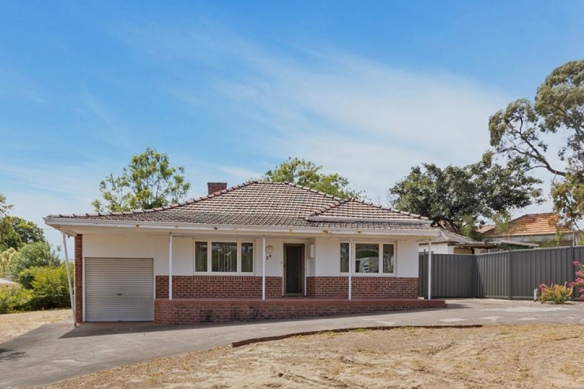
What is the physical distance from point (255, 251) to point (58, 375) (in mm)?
9933

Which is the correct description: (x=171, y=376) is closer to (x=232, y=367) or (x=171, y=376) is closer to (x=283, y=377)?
(x=232, y=367)

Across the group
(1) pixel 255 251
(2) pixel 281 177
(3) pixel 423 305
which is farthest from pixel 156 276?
(2) pixel 281 177

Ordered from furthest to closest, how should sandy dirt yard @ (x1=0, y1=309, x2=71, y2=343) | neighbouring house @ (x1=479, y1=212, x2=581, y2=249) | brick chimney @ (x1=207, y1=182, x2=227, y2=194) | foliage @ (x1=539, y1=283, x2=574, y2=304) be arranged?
1. neighbouring house @ (x1=479, y1=212, x2=581, y2=249)
2. brick chimney @ (x1=207, y1=182, x2=227, y2=194)
3. foliage @ (x1=539, y1=283, x2=574, y2=304)
4. sandy dirt yard @ (x1=0, y1=309, x2=71, y2=343)

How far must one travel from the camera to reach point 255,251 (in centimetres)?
1911

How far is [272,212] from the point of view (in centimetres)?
2042

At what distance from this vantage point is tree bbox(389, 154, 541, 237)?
3916 cm

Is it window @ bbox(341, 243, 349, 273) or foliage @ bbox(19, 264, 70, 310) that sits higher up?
window @ bbox(341, 243, 349, 273)

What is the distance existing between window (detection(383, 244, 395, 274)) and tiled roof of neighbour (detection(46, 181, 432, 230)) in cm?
75

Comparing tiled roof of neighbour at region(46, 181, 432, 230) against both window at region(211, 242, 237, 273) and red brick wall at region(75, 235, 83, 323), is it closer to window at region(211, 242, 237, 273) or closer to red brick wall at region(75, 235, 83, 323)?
window at region(211, 242, 237, 273)

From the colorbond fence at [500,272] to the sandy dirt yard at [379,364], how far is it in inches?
301

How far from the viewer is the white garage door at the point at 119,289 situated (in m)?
18.4

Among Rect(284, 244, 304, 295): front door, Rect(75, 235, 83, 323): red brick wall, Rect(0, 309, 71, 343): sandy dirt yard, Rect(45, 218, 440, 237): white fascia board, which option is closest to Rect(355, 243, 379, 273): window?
Rect(45, 218, 440, 237): white fascia board

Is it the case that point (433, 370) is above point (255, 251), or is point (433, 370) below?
below

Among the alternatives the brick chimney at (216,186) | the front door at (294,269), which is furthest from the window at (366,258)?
the brick chimney at (216,186)
